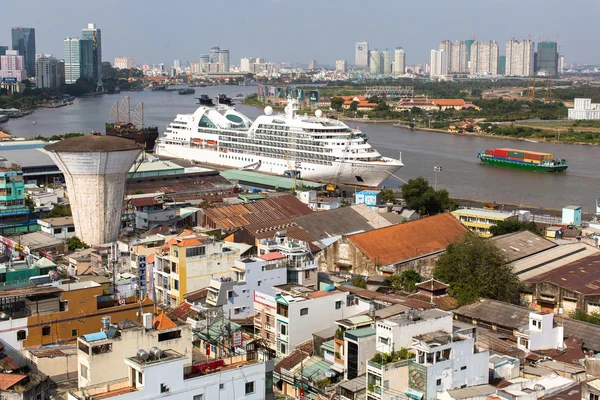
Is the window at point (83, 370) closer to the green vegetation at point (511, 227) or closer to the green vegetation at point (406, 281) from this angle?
the green vegetation at point (406, 281)

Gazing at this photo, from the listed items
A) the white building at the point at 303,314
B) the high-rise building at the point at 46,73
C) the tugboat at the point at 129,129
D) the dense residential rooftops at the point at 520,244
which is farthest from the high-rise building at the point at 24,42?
the white building at the point at 303,314

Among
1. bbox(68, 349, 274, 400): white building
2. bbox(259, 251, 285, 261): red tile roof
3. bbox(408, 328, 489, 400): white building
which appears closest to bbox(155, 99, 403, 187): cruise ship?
bbox(259, 251, 285, 261): red tile roof

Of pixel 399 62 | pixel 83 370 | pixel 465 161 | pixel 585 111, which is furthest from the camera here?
pixel 399 62

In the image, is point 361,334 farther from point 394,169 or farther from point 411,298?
point 394,169

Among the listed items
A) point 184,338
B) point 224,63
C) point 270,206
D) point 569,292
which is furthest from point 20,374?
point 224,63

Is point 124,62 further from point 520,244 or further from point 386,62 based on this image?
point 520,244

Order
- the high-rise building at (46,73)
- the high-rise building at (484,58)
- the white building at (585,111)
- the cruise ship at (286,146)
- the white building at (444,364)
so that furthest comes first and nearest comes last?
the high-rise building at (484,58)
the high-rise building at (46,73)
the white building at (585,111)
the cruise ship at (286,146)
the white building at (444,364)

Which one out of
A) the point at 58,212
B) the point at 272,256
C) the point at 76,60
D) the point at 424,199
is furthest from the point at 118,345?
the point at 76,60

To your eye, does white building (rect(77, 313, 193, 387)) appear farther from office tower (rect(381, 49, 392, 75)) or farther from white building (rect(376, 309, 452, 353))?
office tower (rect(381, 49, 392, 75))
